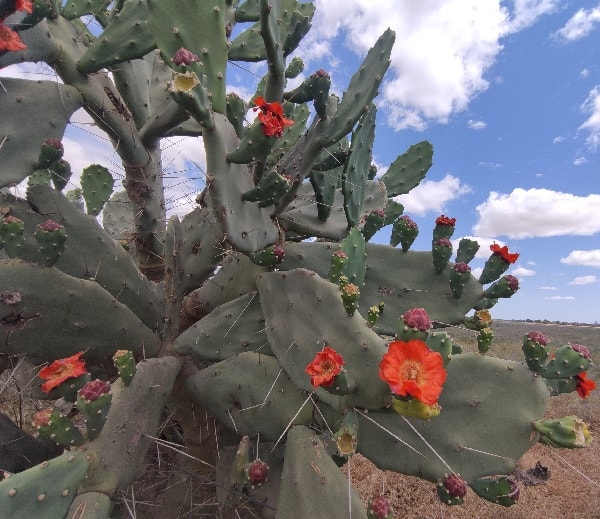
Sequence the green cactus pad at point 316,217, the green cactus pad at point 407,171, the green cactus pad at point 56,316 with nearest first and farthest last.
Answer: the green cactus pad at point 56,316 < the green cactus pad at point 316,217 < the green cactus pad at point 407,171

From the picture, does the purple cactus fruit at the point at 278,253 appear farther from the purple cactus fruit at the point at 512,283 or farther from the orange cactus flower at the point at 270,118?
the purple cactus fruit at the point at 512,283

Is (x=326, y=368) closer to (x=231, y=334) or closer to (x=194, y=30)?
(x=231, y=334)

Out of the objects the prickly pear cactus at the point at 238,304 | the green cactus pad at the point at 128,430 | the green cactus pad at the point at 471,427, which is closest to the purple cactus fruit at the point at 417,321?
the prickly pear cactus at the point at 238,304

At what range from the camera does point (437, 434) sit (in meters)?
1.33

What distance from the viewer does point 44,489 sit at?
1.14 metres

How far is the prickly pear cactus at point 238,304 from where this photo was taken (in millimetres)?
Answer: 1272

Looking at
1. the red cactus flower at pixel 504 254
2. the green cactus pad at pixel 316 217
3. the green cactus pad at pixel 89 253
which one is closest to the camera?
the green cactus pad at pixel 89 253

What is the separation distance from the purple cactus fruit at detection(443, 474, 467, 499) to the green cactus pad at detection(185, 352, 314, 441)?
48cm

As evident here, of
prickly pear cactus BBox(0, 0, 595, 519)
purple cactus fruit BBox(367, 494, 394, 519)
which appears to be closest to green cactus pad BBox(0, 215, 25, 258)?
prickly pear cactus BBox(0, 0, 595, 519)

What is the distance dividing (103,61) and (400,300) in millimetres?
1705

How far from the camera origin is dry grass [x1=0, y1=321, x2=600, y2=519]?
6.29ft

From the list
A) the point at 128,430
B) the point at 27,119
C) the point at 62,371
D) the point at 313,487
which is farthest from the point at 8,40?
the point at 313,487

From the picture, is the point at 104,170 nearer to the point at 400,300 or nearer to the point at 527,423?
the point at 400,300

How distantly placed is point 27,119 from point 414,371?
1.78 m
